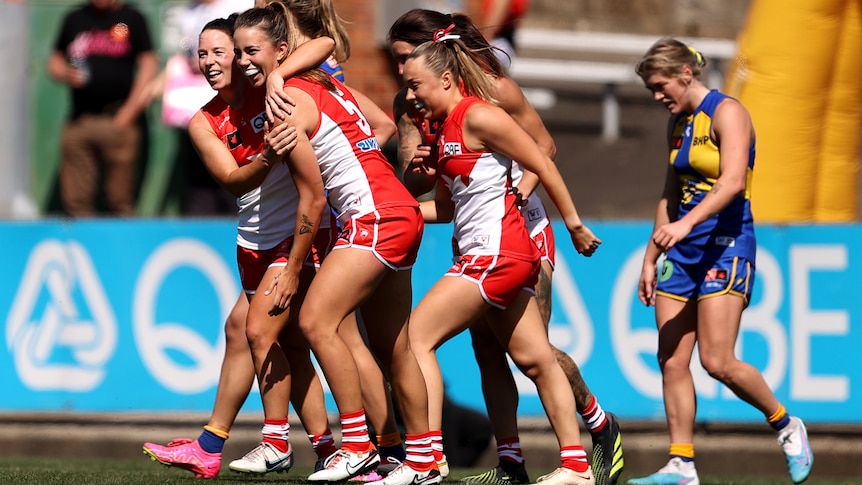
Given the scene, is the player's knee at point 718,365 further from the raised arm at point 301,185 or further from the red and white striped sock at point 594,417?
the raised arm at point 301,185

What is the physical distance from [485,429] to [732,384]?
214cm

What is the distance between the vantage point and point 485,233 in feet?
19.3

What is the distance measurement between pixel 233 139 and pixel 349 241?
82 centimetres

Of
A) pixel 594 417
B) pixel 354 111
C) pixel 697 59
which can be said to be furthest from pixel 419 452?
pixel 697 59

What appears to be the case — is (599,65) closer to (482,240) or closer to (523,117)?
(523,117)

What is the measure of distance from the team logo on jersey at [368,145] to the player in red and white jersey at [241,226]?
1.29 feet

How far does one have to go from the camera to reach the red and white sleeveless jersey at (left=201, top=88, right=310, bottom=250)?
6.18 m

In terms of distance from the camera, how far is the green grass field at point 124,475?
615 centimetres

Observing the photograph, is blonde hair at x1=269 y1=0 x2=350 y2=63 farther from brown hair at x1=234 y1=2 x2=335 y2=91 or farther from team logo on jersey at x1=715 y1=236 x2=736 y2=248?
team logo on jersey at x1=715 y1=236 x2=736 y2=248

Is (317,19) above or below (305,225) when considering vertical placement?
above

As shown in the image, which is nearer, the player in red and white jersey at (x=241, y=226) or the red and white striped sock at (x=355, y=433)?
the red and white striped sock at (x=355, y=433)

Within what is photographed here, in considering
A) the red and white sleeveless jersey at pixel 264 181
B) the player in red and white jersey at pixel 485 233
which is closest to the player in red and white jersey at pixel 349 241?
the player in red and white jersey at pixel 485 233

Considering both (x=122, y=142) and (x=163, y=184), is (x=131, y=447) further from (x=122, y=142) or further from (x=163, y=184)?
(x=163, y=184)

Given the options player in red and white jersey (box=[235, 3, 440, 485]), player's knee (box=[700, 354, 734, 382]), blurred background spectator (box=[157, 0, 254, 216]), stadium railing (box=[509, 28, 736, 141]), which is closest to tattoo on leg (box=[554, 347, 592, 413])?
player's knee (box=[700, 354, 734, 382])
